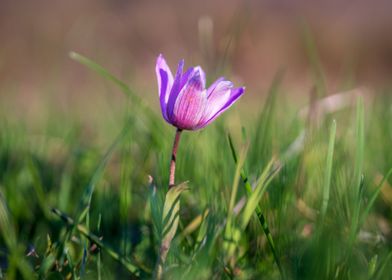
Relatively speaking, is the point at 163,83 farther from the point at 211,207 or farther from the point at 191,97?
the point at 211,207

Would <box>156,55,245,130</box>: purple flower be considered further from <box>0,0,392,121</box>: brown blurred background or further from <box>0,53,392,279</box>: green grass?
<box>0,0,392,121</box>: brown blurred background

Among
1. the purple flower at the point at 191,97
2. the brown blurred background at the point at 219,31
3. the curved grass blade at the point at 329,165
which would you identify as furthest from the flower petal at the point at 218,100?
the brown blurred background at the point at 219,31

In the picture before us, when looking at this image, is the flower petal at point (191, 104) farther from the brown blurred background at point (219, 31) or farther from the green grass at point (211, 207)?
the brown blurred background at point (219, 31)

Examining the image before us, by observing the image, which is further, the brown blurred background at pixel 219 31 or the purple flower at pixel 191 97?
the brown blurred background at pixel 219 31

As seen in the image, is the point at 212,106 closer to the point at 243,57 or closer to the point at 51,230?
the point at 51,230

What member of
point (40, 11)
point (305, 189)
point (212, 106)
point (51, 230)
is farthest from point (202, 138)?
point (40, 11)

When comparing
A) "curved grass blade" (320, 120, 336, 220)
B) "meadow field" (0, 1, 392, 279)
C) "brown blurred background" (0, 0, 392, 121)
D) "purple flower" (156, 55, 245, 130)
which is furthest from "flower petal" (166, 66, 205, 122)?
"brown blurred background" (0, 0, 392, 121)

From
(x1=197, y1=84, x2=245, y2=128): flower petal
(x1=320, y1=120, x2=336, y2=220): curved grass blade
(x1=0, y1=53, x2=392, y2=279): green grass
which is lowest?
(x1=0, y1=53, x2=392, y2=279): green grass
